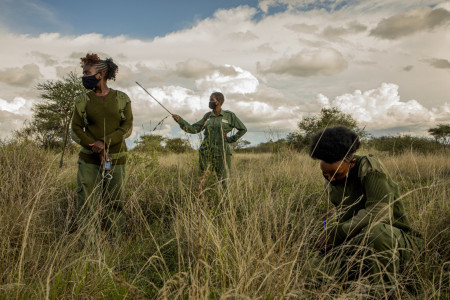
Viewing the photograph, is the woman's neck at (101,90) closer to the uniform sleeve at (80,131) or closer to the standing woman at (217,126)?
the uniform sleeve at (80,131)

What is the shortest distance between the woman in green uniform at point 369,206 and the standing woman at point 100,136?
203 cm

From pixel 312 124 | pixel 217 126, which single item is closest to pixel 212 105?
pixel 217 126

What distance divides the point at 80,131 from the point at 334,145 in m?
2.41

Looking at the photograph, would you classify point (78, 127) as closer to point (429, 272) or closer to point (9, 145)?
point (9, 145)

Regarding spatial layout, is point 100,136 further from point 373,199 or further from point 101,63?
point 373,199

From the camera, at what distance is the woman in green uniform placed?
2312 millimetres

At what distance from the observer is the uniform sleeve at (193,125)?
18.3 ft

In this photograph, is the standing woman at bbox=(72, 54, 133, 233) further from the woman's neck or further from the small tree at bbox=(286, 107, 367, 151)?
the small tree at bbox=(286, 107, 367, 151)

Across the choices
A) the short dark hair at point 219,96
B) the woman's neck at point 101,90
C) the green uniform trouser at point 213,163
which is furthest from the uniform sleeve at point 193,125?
the woman's neck at point 101,90

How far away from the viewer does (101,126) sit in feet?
11.6

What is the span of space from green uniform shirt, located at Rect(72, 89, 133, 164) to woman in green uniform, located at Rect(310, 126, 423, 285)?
79.2 inches

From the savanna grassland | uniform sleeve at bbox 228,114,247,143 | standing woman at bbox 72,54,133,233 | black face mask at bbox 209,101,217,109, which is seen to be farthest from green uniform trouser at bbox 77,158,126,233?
uniform sleeve at bbox 228,114,247,143

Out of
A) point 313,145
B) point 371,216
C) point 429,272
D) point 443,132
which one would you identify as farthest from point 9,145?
point 443,132

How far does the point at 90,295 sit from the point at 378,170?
1.96 meters
